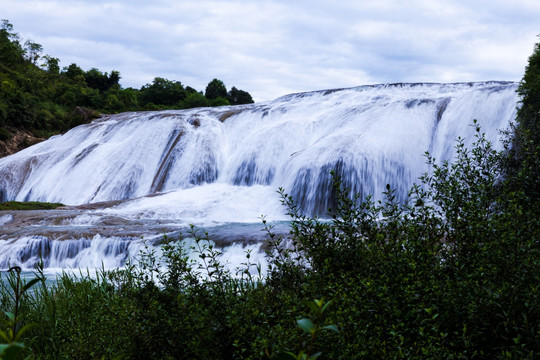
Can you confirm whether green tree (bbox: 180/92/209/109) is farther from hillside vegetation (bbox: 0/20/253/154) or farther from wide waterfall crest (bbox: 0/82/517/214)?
wide waterfall crest (bbox: 0/82/517/214)

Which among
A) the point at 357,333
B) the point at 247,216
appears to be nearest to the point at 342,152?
the point at 247,216

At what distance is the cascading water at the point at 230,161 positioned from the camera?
14.2m

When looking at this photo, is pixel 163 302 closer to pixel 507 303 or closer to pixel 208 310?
pixel 208 310

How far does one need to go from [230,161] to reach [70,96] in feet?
97.9

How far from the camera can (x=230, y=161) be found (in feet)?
71.5

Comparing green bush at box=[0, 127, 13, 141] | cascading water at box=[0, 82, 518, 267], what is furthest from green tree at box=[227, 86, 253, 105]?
green bush at box=[0, 127, 13, 141]

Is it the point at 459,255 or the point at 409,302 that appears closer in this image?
the point at 409,302

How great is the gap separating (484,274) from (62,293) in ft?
15.9

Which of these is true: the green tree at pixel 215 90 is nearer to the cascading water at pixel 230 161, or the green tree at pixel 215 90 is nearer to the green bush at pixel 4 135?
the green bush at pixel 4 135

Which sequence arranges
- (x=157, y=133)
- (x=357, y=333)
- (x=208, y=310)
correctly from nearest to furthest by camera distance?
(x=357, y=333) → (x=208, y=310) → (x=157, y=133)

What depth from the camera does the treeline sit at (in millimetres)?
36438

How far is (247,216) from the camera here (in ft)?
52.9

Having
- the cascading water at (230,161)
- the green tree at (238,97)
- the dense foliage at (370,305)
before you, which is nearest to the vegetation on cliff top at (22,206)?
the cascading water at (230,161)

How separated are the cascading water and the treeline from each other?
8.49 metres
